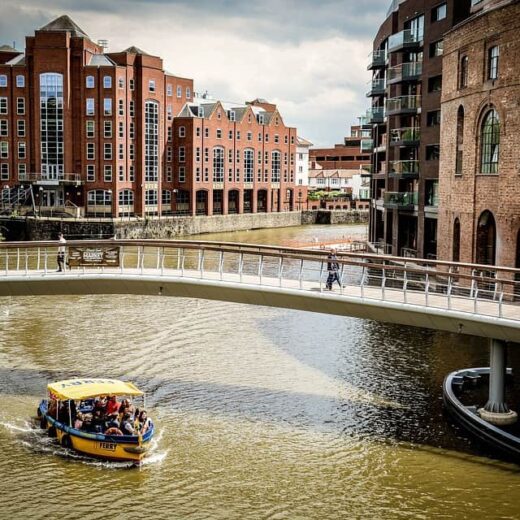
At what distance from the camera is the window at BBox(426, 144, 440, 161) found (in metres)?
49.1

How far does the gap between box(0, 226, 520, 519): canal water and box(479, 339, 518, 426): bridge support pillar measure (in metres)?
1.03

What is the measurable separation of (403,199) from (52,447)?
35.2 meters

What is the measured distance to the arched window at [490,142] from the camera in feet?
111

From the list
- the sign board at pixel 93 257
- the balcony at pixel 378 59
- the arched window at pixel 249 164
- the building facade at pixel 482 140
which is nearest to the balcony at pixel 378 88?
the balcony at pixel 378 59

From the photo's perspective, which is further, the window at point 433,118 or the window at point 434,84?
the window at point 434,84

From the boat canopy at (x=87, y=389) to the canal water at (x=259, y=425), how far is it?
141 cm

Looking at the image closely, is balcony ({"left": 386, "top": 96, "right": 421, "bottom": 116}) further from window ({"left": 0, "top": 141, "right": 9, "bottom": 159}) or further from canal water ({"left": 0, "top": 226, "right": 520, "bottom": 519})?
window ({"left": 0, "top": 141, "right": 9, "bottom": 159})

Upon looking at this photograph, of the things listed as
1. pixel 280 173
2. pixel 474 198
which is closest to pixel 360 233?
pixel 280 173

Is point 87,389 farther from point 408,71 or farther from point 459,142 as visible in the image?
point 408,71

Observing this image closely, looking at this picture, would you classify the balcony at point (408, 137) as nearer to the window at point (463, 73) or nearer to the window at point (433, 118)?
the window at point (433, 118)

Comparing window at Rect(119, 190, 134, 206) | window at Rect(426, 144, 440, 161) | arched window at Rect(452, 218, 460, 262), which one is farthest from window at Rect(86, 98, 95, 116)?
arched window at Rect(452, 218, 460, 262)

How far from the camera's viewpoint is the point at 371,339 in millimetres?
35938

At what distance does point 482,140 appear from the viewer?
35.2 meters

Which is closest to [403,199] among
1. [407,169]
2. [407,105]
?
[407,169]
